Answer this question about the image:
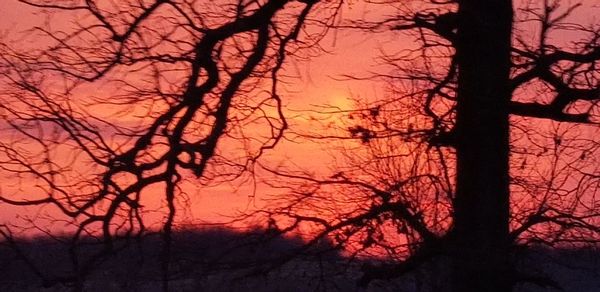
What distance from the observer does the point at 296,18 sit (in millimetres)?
13297

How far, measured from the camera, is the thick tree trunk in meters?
12.8

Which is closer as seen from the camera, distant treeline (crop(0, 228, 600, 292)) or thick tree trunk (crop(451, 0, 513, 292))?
thick tree trunk (crop(451, 0, 513, 292))

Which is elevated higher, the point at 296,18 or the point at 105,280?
the point at 296,18

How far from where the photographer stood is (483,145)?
13.0 meters

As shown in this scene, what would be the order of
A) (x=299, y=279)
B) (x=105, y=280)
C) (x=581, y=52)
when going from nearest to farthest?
(x=581, y=52)
(x=299, y=279)
(x=105, y=280)

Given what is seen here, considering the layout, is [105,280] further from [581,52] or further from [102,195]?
[581,52]

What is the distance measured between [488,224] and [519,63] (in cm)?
163

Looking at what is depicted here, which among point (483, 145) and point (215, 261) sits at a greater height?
point (483, 145)

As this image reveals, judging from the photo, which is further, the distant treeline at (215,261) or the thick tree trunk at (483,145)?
the distant treeline at (215,261)

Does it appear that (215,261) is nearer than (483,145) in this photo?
No

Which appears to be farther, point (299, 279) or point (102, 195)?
point (299, 279)

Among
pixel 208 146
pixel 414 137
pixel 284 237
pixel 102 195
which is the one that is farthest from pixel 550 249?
pixel 102 195

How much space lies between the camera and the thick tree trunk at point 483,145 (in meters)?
12.8

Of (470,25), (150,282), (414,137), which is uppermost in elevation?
(470,25)
